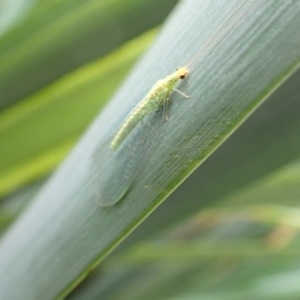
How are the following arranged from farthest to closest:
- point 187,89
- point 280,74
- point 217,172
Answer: point 217,172 → point 187,89 → point 280,74

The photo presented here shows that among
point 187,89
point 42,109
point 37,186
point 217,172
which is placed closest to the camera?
point 187,89

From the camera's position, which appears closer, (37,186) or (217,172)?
(217,172)

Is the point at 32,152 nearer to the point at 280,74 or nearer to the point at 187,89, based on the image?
the point at 187,89

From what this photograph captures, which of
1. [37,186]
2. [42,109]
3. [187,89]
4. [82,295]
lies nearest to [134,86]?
[187,89]

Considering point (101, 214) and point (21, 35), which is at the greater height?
point (21, 35)

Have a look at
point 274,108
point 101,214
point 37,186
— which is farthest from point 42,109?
point 274,108

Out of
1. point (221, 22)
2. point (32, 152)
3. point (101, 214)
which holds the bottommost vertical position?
point (101, 214)
